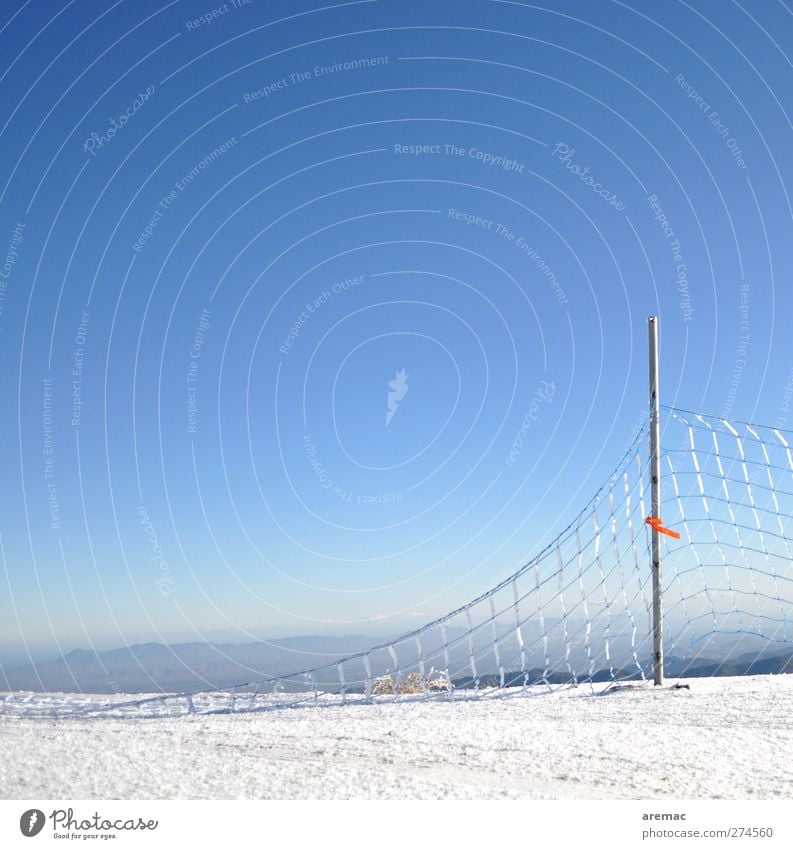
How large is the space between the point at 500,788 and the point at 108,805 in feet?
12.5

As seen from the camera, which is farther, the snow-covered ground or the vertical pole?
the vertical pole

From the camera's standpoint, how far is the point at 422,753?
414 inches

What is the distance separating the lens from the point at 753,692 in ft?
52.2

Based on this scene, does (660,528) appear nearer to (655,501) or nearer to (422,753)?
(655,501)

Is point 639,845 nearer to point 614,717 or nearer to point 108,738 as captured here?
point 614,717

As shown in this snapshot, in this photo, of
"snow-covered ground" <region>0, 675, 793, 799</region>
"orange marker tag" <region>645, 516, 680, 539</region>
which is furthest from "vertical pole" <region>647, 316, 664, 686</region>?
"snow-covered ground" <region>0, 675, 793, 799</region>

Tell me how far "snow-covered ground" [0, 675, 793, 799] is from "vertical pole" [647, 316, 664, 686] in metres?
2.26

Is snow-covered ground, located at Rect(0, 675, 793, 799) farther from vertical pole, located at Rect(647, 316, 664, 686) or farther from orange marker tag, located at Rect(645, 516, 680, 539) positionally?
orange marker tag, located at Rect(645, 516, 680, 539)

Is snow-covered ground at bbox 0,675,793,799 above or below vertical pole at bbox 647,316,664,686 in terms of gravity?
below

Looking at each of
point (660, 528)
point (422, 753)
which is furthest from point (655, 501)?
point (422, 753)

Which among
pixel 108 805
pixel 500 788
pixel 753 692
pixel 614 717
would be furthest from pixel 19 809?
pixel 753 692

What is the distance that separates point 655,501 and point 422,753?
30.3 feet

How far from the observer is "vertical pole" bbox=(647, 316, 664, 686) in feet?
57.9

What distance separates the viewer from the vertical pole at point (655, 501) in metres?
17.7
